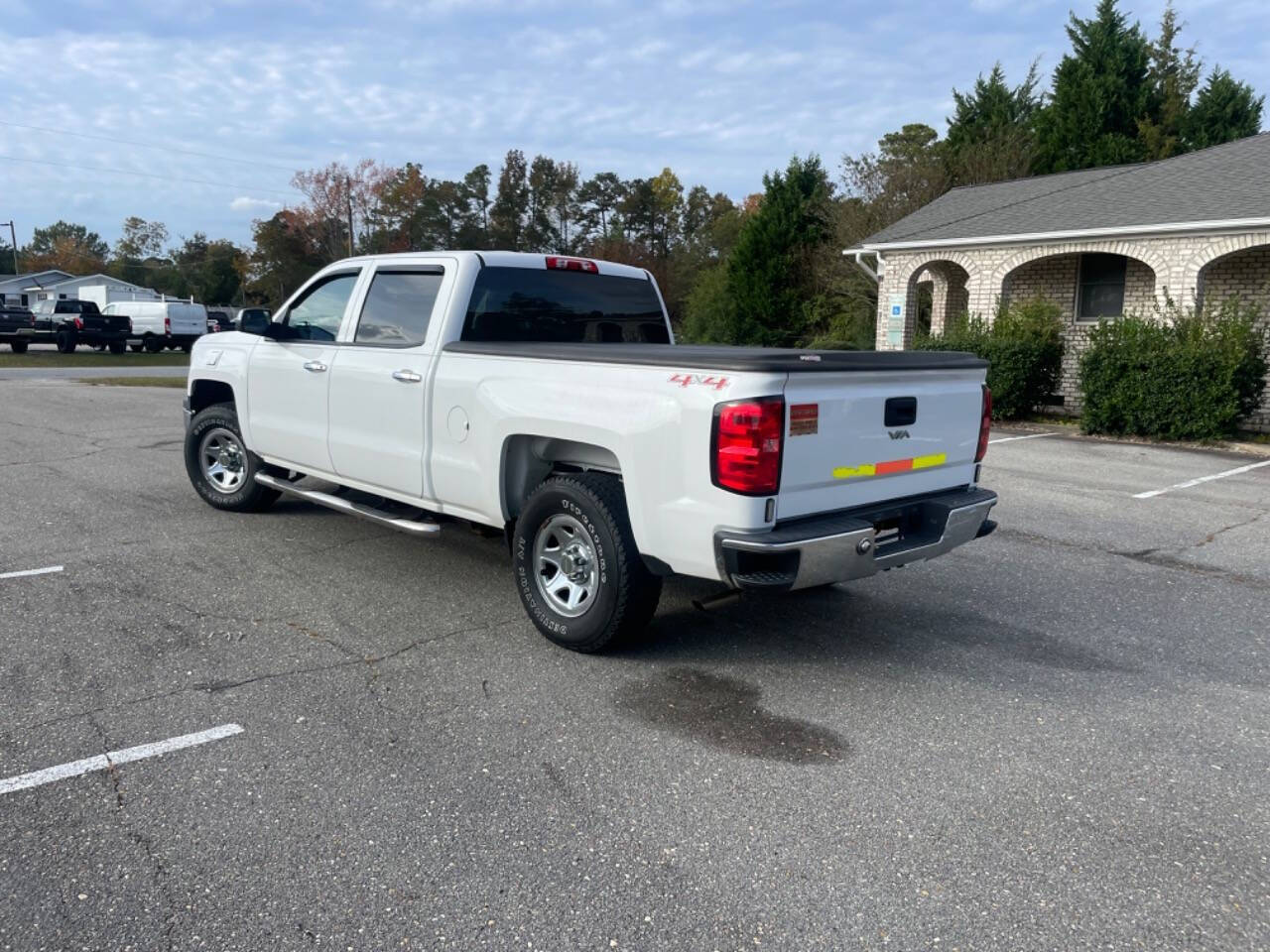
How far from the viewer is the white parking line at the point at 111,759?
3.51 m

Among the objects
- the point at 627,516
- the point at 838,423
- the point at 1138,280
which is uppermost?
the point at 1138,280

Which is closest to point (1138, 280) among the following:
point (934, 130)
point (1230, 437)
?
point (1230, 437)

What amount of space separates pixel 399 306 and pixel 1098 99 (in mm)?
37629

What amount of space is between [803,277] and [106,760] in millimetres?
29148

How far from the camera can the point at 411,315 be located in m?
5.93

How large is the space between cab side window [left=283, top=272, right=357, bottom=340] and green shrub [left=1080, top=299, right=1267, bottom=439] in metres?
11.5

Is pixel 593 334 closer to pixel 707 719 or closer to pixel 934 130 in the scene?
pixel 707 719

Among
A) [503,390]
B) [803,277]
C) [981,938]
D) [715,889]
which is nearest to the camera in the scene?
[981,938]

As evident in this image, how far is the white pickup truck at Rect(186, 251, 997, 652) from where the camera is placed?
13.7 ft

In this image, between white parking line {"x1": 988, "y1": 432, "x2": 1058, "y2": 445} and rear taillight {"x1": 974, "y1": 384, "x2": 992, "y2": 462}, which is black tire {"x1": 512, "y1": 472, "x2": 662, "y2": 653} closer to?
rear taillight {"x1": 974, "y1": 384, "x2": 992, "y2": 462}

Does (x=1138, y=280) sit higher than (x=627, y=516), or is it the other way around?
(x=1138, y=280)

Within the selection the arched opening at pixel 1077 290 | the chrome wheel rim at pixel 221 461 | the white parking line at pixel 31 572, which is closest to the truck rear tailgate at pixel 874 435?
the white parking line at pixel 31 572

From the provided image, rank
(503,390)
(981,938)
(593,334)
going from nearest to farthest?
1. (981,938)
2. (503,390)
3. (593,334)

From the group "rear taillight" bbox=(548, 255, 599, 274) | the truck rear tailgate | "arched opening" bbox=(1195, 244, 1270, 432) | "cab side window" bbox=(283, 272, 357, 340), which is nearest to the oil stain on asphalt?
the truck rear tailgate
